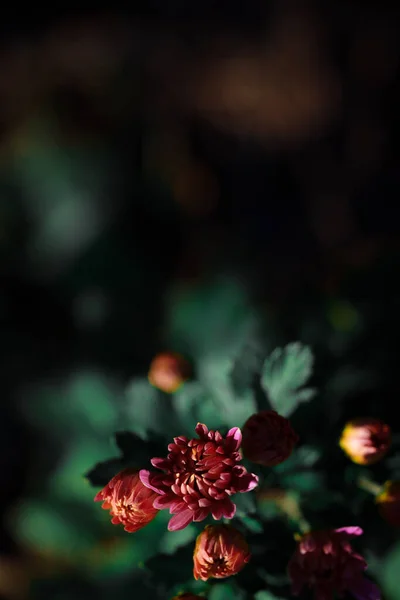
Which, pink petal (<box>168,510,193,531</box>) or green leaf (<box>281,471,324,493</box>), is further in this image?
green leaf (<box>281,471,324,493</box>)

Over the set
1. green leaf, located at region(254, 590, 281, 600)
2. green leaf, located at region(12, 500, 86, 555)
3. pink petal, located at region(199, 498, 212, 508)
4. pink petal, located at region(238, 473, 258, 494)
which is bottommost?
green leaf, located at region(12, 500, 86, 555)

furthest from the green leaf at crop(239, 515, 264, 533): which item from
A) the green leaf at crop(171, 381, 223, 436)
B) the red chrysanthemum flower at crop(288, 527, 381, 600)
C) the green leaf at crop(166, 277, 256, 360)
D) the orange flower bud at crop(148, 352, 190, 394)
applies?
the green leaf at crop(166, 277, 256, 360)

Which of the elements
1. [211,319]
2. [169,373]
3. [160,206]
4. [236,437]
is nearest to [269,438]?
[236,437]

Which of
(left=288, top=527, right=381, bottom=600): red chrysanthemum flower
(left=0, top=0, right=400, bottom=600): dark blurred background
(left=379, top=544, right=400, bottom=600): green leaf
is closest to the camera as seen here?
(left=288, top=527, right=381, bottom=600): red chrysanthemum flower

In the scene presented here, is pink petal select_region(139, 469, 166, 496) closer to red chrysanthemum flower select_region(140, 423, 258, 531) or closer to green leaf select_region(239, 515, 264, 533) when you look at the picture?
red chrysanthemum flower select_region(140, 423, 258, 531)

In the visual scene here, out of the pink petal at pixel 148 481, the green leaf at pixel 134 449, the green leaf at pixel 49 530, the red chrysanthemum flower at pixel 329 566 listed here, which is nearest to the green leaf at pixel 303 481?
the red chrysanthemum flower at pixel 329 566

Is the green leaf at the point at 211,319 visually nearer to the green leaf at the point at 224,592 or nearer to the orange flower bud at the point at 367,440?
the orange flower bud at the point at 367,440

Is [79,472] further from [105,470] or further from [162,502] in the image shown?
[162,502]
